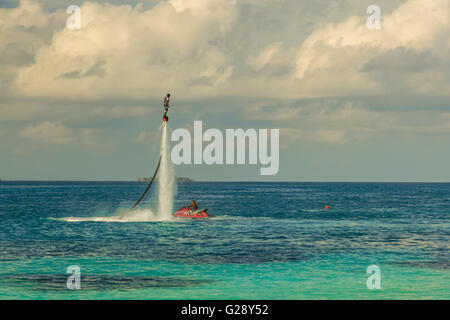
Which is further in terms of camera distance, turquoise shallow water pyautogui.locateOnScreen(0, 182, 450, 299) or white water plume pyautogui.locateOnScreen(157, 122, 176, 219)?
white water plume pyautogui.locateOnScreen(157, 122, 176, 219)

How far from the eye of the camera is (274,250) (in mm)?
50062

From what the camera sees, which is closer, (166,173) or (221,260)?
(221,260)

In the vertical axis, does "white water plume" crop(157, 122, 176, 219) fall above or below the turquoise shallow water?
above

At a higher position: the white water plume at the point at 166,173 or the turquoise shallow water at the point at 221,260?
the white water plume at the point at 166,173

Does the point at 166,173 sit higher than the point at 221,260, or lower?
higher

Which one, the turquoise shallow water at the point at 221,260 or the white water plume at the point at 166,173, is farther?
the white water plume at the point at 166,173
